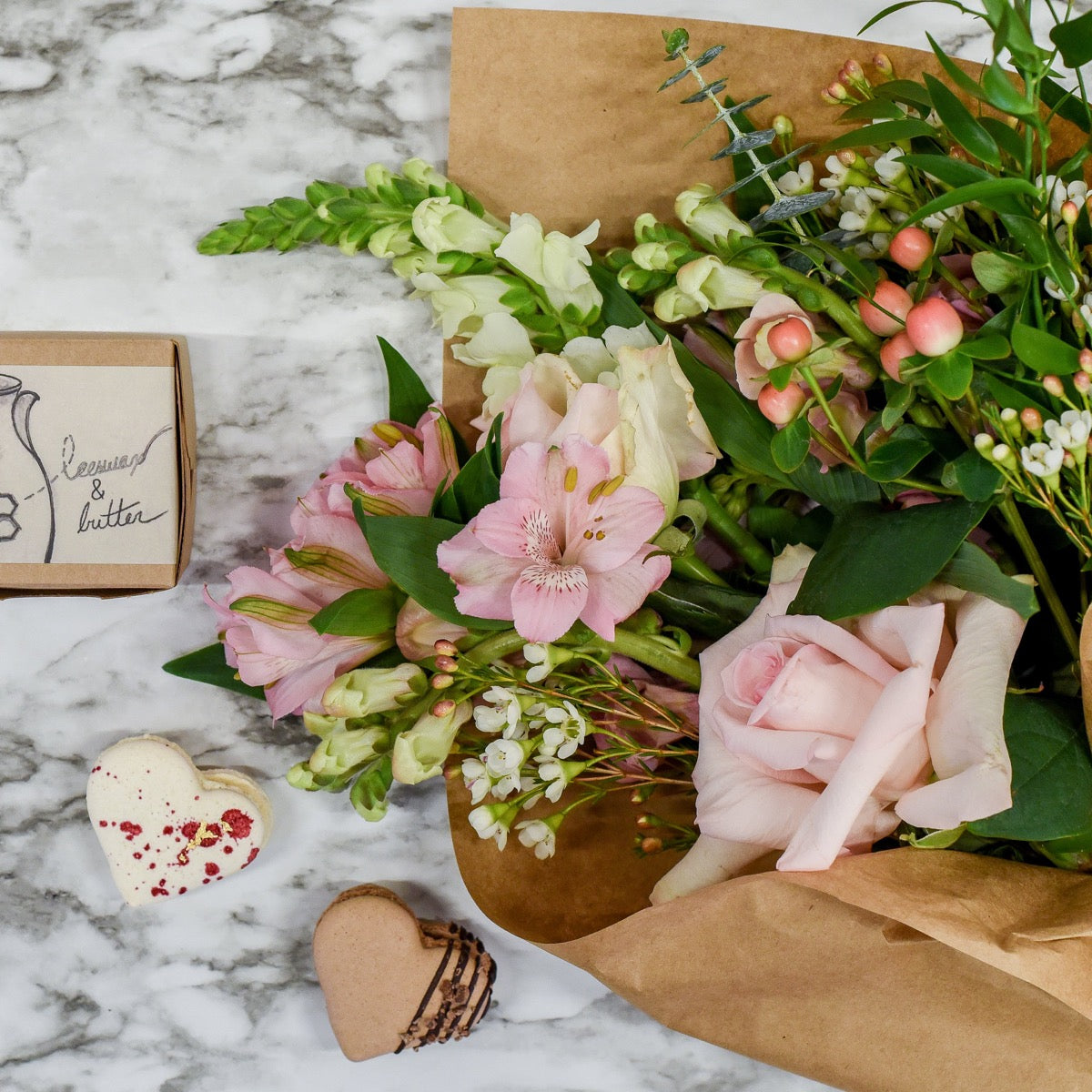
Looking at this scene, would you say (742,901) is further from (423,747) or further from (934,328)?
(934,328)

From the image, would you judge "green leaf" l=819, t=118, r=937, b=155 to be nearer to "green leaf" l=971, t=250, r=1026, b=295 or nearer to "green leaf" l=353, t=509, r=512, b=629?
"green leaf" l=971, t=250, r=1026, b=295

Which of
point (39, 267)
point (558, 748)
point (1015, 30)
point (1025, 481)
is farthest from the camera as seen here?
point (39, 267)

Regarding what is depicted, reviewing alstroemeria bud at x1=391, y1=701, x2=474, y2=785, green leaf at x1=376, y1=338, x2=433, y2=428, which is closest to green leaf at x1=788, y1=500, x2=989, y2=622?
alstroemeria bud at x1=391, y1=701, x2=474, y2=785

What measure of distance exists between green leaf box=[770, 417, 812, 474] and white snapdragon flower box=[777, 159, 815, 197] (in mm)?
176

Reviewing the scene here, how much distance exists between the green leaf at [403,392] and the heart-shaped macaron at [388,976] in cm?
36

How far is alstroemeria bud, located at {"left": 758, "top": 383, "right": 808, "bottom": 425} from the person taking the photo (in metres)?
0.45

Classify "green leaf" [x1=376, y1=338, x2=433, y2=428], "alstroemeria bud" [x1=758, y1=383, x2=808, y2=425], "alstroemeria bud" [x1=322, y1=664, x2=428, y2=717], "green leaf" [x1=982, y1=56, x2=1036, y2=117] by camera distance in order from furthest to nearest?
"green leaf" [x1=376, y1=338, x2=433, y2=428], "alstroemeria bud" [x1=322, y1=664, x2=428, y2=717], "alstroemeria bud" [x1=758, y1=383, x2=808, y2=425], "green leaf" [x1=982, y1=56, x2=1036, y2=117]

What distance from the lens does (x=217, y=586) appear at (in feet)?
2.47

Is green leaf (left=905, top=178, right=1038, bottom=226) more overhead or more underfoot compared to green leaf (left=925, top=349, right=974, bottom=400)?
more overhead

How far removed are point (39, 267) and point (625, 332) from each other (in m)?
0.46

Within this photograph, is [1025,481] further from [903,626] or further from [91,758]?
[91,758]

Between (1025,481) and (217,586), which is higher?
(1025,481)

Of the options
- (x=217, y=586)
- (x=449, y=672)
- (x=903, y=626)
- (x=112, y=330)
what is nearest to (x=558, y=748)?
(x=449, y=672)

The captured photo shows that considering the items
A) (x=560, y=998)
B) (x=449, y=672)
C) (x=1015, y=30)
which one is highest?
(x=1015, y=30)
